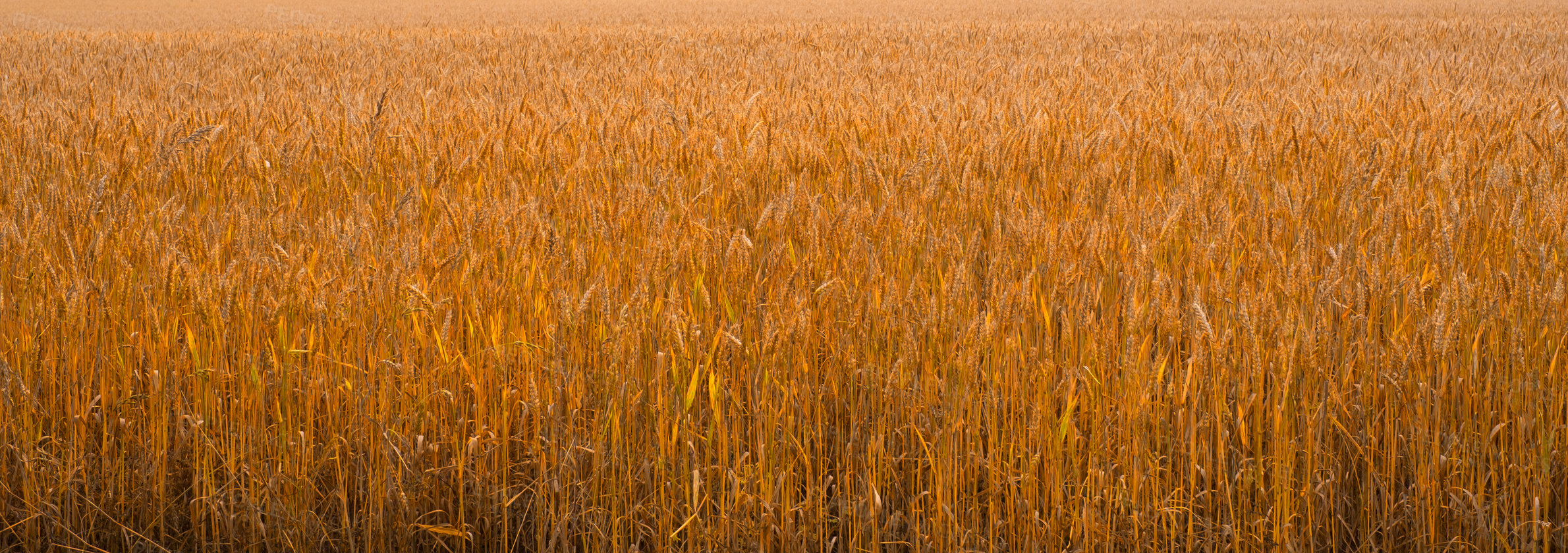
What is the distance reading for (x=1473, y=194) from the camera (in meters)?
2.81

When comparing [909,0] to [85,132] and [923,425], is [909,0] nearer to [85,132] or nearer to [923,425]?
[85,132]

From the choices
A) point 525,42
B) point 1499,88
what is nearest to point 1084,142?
point 1499,88

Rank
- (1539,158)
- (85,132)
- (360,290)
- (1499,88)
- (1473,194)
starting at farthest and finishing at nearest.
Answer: (1499,88) → (85,132) → (1539,158) → (1473,194) → (360,290)

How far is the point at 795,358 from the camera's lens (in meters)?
1.82

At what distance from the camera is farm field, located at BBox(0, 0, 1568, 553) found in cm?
152

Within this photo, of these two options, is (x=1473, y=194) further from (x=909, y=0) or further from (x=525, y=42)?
(x=909, y=0)

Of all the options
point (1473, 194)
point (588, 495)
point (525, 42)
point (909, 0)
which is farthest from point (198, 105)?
point (909, 0)

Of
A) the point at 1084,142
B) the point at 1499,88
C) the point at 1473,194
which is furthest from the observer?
the point at 1499,88

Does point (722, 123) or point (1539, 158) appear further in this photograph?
point (722, 123)

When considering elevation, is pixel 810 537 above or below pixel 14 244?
below

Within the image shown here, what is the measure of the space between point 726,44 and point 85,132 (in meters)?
7.07

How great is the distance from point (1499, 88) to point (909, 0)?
24480mm

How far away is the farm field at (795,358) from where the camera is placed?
1.52m

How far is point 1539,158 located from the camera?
134 inches
